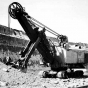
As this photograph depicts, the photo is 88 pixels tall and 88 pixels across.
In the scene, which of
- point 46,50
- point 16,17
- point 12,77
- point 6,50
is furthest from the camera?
point 6,50

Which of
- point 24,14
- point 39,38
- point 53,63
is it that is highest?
point 24,14

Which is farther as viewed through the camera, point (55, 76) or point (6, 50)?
point (6, 50)

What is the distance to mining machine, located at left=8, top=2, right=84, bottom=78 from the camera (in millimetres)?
12913

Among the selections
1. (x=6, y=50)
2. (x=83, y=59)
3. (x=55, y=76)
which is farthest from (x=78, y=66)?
→ (x=6, y=50)

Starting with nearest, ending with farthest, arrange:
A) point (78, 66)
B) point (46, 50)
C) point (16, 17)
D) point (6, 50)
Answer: point (16, 17) < point (46, 50) < point (78, 66) < point (6, 50)

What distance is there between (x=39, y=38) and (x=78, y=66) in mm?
4835

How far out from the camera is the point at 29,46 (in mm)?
13938

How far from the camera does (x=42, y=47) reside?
1425 cm

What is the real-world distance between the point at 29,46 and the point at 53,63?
2.79 metres

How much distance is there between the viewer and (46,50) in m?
14.5

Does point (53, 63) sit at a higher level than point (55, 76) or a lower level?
higher

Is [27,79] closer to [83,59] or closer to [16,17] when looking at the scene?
[16,17]

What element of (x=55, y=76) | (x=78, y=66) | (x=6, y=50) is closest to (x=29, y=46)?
(x=55, y=76)

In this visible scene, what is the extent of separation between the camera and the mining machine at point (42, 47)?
42.4 ft
